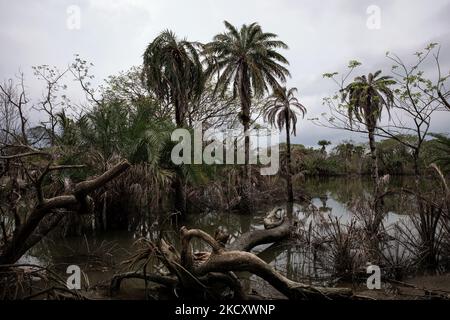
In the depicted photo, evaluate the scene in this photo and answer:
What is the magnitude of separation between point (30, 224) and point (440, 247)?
28.2 ft

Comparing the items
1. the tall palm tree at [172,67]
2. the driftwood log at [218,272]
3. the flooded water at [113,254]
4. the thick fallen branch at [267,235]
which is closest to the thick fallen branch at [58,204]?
the flooded water at [113,254]

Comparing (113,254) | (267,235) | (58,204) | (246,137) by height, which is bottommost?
(113,254)

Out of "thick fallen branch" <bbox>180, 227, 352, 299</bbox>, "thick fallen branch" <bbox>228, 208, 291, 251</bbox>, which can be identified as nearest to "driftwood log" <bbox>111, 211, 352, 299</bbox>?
→ "thick fallen branch" <bbox>180, 227, 352, 299</bbox>

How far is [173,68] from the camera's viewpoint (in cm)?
1989

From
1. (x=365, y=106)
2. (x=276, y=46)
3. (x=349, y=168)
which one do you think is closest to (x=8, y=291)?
(x=276, y=46)

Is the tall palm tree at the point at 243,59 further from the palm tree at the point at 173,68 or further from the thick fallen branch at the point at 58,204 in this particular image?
the thick fallen branch at the point at 58,204

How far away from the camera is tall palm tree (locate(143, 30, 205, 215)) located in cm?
1995

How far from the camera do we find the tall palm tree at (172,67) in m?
20.0

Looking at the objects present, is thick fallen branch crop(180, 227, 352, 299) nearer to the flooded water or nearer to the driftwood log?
the driftwood log

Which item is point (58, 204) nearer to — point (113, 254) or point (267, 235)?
point (113, 254)

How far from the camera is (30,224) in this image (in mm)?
6180

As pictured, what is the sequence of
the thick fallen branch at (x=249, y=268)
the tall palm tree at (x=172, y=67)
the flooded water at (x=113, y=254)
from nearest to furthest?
1. the thick fallen branch at (x=249, y=268)
2. the flooded water at (x=113, y=254)
3. the tall palm tree at (x=172, y=67)

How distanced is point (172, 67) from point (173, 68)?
0.08 meters

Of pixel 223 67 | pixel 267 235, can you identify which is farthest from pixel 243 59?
pixel 267 235
